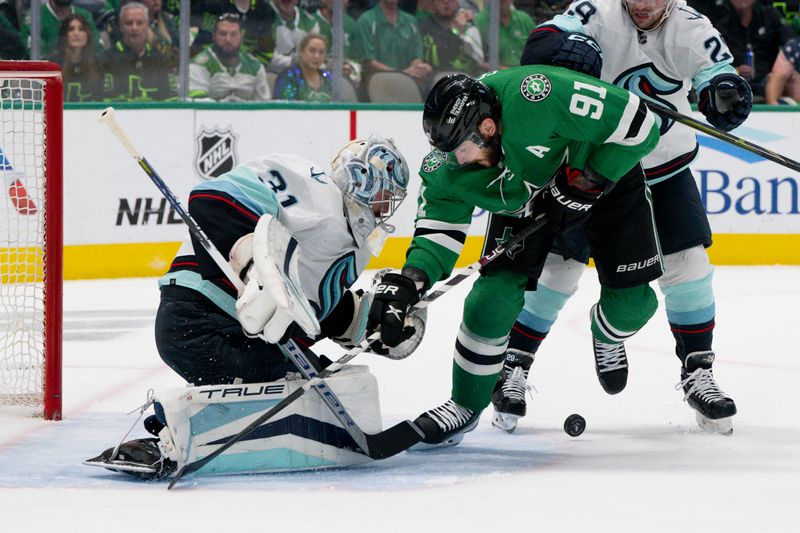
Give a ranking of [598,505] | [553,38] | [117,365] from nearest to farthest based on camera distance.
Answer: [598,505], [553,38], [117,365]

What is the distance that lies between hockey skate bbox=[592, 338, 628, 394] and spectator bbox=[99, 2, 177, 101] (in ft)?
11.1

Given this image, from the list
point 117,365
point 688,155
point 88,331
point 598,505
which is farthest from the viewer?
point 88,331

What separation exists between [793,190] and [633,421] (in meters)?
3.45

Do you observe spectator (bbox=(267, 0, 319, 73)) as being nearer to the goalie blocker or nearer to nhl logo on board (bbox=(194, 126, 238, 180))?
nhl logo on board (bbox=(194, 126, 238, 180))

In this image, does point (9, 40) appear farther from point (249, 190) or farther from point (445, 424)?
point (445, 424)

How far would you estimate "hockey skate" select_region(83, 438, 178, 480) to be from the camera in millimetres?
2414

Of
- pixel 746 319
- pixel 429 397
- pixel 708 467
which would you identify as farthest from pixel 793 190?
pixel 708 467

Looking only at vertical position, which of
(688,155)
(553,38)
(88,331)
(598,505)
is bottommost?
(88,331)

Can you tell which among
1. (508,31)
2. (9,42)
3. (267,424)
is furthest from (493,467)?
(508,31)

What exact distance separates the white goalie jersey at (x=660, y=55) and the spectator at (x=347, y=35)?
10.8 feet

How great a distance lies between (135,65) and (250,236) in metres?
3.81

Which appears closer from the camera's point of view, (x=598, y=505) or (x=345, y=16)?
(x=598, y=505)

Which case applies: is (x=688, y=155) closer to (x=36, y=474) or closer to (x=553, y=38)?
(x=553, y=38)

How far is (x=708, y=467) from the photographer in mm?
2594
